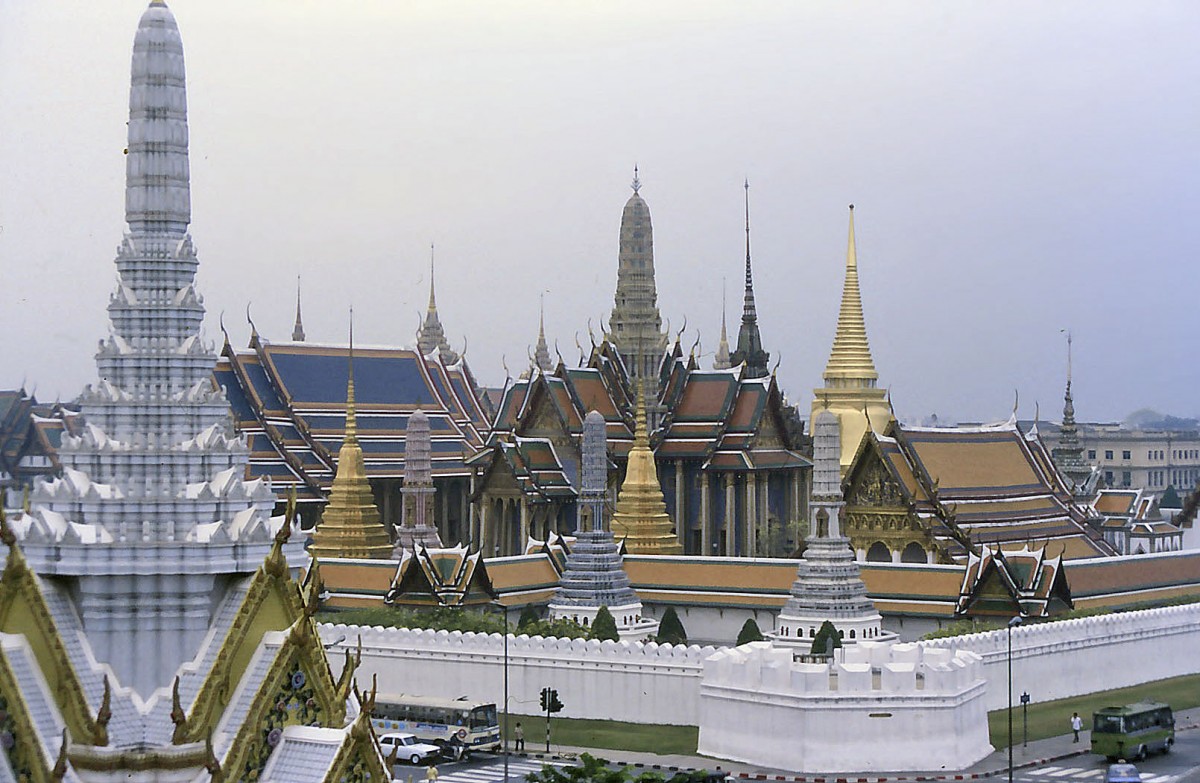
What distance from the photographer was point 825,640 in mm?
41875

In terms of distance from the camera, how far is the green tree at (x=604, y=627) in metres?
44.0

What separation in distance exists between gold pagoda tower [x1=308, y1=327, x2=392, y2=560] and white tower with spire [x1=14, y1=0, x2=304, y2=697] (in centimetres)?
4014

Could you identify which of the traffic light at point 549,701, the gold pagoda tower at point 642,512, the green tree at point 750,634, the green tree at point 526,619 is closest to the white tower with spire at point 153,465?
the traffic light at point 549,701

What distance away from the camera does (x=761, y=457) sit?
71.1 m

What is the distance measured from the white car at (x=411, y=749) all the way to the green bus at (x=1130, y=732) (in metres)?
10.8

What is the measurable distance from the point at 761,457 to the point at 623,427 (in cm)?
450

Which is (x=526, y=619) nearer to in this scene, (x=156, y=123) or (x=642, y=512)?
(x=642, y=512)

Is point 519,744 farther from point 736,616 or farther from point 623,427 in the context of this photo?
point 623,427

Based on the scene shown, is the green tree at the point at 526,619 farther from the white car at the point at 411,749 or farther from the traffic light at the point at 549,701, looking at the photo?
the white car at the point at 411,749

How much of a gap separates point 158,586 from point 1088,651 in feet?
107

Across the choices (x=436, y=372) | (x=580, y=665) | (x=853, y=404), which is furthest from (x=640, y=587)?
(x=436, y=372)

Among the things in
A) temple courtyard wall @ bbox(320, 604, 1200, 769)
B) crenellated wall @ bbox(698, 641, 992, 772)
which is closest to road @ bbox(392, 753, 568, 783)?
temple courtyard wall @ bbox(320, 604, 1200, 769)

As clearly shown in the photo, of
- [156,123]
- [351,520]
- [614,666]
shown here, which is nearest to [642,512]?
[351,520]

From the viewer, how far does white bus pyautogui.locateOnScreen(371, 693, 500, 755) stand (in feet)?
121
